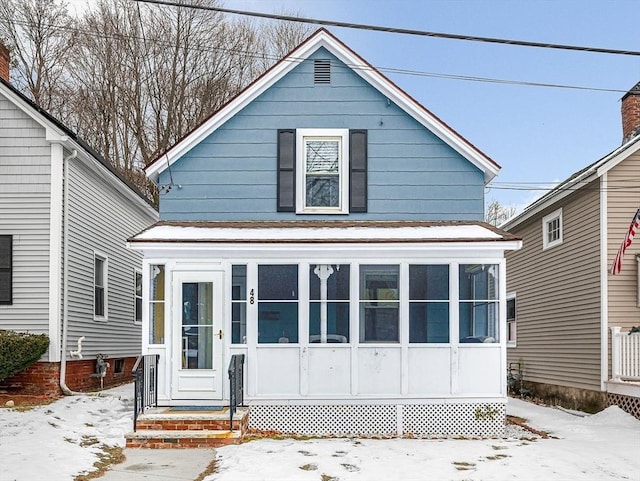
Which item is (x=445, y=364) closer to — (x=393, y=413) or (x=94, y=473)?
(x=393, y=413)

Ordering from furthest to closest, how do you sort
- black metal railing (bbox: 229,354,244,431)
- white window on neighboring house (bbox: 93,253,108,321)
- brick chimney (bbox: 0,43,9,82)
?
1. white window on neighboring house (bbox: 93,253,108,321)
2. brick chimney (bbox: 0,43,9,82)
3. black metal railing (bbox: 229,354,244,431)

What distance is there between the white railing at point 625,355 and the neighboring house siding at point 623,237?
48 cm

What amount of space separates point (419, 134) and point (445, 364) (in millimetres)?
4112

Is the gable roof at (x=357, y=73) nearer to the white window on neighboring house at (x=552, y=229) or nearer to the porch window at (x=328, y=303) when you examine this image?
the porch window at (x=328, y=303)

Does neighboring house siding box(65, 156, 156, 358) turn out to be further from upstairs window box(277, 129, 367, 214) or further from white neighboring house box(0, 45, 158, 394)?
upstairs window box(277, 129, 367, 214)

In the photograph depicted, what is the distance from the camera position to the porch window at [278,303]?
12117 millimetres

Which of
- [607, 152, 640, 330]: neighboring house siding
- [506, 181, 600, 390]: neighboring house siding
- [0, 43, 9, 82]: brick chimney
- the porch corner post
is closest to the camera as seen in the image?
the porch corner post

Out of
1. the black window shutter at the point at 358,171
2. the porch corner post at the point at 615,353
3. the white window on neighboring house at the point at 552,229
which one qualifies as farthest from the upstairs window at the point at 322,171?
the white window on neighboring house at the point at 552,229

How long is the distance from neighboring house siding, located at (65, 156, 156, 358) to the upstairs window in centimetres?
439

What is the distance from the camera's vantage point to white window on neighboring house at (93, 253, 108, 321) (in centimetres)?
1645

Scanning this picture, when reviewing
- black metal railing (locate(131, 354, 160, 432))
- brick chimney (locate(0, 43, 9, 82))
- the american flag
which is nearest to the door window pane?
black metal railing (locate(131, 354, 160, 432))

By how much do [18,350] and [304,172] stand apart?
18.9 feet

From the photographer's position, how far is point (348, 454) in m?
9.99

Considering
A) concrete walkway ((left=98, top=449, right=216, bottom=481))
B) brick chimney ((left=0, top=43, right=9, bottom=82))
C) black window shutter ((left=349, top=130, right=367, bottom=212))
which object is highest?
brick chimney ((left=0, top=43, right=9, bottom=82))
